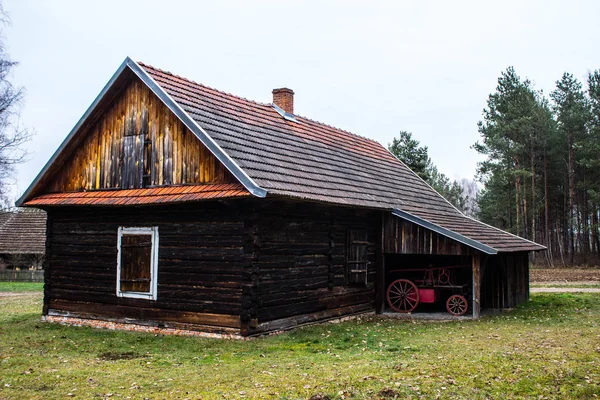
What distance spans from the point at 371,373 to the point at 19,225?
118 feet

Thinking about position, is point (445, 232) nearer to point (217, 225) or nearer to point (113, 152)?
point (217, 225)

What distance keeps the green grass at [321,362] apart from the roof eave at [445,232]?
75.3 inches

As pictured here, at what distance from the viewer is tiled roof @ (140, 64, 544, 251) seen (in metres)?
14.1

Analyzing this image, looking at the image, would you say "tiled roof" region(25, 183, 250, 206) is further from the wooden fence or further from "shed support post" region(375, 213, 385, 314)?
the wooden fence

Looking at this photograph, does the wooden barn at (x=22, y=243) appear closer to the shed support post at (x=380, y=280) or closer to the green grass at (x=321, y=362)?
the green grass at (x=321, y=362)

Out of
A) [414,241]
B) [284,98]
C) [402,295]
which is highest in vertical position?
[284,98]

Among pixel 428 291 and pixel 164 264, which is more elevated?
pixel 164 264

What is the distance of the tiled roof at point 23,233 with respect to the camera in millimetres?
37406

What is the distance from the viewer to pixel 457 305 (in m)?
17.8

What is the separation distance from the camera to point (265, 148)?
15.3 meters

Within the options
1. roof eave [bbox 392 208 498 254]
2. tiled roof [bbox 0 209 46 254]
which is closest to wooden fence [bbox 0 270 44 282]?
tiled roof [bbox 0 209 46 254]

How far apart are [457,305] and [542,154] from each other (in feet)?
109

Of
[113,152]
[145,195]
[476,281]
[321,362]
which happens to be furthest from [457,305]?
[113,152]

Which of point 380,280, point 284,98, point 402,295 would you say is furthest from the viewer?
point 284,98
